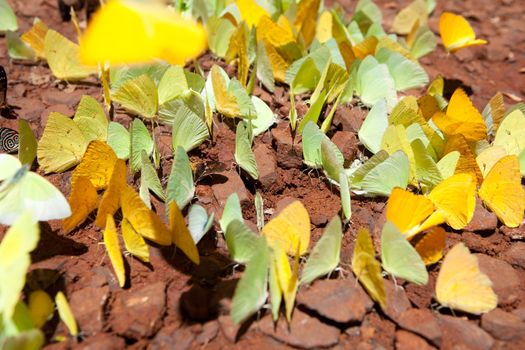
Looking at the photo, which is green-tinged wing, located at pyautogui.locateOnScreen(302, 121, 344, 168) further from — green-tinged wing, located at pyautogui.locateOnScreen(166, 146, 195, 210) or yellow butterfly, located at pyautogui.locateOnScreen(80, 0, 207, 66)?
yellow butterfly, located at pyautogui.locateOnScreen(80, 0, 207, 66)

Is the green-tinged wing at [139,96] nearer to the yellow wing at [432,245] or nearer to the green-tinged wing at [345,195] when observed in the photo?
the green-tinged wing at [345,195]

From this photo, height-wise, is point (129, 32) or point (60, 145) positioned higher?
point (129, 32)

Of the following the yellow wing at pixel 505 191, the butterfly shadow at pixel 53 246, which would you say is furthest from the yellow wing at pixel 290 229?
the yellow wing at pixel 505 191

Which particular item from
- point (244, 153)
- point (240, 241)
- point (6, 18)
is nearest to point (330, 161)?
point (244, 153)

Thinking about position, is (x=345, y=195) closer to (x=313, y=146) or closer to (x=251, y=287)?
(x=313, y=146)

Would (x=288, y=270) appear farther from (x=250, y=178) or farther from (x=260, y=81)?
(x=260, y=81)
